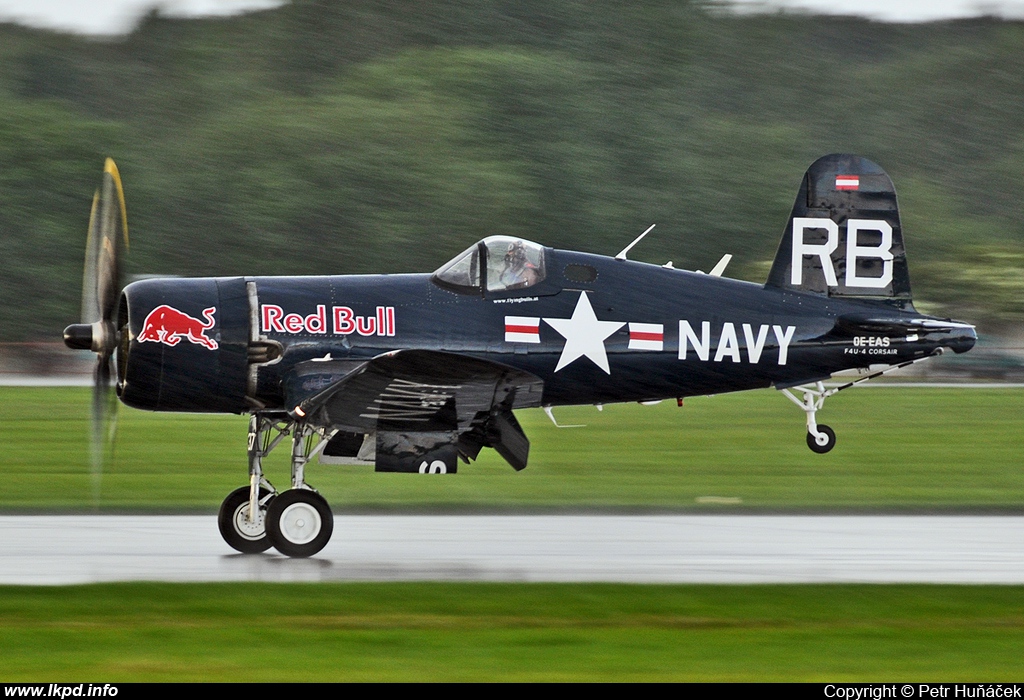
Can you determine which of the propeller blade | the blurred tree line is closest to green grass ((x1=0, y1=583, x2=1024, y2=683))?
the propeller blade

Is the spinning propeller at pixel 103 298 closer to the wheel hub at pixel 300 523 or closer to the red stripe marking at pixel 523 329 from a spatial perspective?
the wheel hub at pixel 300 523

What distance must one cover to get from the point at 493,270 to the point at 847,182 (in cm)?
357

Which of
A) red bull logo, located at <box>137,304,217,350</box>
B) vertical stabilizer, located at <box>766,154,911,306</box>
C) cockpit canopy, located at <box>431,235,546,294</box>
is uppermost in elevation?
vertical stabilizer, located at <box>766,154,911,306</box>

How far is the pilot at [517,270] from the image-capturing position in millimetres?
11969

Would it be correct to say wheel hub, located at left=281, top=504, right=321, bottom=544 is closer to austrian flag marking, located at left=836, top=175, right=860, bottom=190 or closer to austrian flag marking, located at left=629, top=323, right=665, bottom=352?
austrian flag marking, located at left=629, top=323, right=665, bottom=352

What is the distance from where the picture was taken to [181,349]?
11.4 meters

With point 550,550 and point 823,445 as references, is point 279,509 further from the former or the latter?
point 823,445

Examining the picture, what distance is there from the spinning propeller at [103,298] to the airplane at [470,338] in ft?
0.07

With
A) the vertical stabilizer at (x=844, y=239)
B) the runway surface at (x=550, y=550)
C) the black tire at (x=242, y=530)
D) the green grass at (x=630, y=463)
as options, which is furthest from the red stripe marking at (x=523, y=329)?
the green grass at (x=630, y=463)

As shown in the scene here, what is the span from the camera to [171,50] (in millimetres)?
67562

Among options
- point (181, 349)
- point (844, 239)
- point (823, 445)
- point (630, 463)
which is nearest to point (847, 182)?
point (844, 239)

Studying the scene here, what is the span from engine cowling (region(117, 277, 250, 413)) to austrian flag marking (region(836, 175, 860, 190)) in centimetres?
559

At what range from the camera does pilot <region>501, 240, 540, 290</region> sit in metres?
12.0

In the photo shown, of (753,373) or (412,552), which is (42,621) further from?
(753,373)
